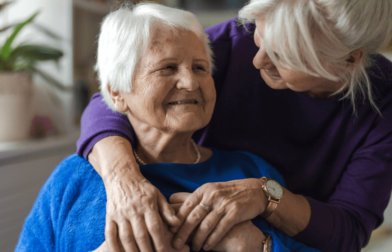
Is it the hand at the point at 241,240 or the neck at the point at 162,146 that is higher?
the neck at the point at 162,146

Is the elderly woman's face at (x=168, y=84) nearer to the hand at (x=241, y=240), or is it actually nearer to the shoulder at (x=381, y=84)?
the hand at (x=241, y=240)

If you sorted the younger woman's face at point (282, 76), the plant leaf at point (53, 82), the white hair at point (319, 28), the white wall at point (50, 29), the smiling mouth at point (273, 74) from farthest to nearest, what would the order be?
the white wall at point (50, 29), the plant leaf at point (53, 82), the smiling mouth at point (273, 74), the younger woman's face at point (282, 76), the white hair at point (319, 28)

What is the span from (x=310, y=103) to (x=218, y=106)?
384mm

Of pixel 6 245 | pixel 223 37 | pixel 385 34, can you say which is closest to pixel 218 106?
pixel 223 37

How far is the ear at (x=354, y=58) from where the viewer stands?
110 cm

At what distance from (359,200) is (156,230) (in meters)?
0.77

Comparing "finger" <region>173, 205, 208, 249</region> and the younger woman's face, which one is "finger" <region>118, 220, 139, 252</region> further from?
the younger woman's face

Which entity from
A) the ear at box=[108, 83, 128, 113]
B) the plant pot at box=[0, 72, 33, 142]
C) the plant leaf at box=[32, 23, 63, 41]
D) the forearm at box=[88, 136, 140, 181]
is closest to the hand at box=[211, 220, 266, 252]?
the forearm at box=[88, 136, 140, 181]

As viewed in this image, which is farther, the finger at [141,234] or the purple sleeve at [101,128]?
the purple sleeve at [101,128]

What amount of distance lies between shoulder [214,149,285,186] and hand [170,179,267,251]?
294mm

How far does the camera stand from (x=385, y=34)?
3.43 ft

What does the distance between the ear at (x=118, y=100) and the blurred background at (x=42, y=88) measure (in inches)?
38.6

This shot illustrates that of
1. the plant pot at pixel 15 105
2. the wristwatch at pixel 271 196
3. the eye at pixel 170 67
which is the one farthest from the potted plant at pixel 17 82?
the wristwatch at pixel 271 196

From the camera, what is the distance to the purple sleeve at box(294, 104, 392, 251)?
1.11 metres
